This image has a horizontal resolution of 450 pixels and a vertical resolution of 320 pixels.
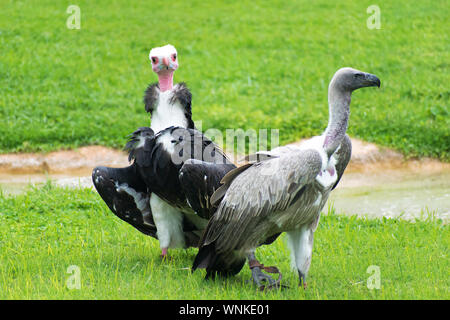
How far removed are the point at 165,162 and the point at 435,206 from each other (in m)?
3.81

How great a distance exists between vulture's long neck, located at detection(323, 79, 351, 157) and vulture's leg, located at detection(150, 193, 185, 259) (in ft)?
5.05

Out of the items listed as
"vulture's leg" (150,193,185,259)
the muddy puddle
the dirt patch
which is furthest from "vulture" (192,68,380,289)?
the dirt patch

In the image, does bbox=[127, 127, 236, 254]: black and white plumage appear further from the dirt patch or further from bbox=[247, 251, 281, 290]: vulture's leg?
the dirt patch

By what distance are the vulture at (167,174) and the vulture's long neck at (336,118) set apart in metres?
0.89

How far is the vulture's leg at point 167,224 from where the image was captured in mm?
5520

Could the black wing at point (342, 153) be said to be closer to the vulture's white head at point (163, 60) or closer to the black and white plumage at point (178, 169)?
the black and white plumage at point (178, 169)

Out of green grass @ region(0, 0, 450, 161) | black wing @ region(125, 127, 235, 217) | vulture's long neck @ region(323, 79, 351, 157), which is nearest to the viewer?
vulture's long neck @ region(323, 79, 351, 157)

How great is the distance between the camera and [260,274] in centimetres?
482

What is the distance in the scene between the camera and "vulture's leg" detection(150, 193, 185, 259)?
5520 millimetres

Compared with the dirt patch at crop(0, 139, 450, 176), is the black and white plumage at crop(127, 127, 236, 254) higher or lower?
higher

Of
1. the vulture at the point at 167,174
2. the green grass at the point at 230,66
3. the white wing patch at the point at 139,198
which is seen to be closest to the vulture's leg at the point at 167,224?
the vulture at the point at 167,174

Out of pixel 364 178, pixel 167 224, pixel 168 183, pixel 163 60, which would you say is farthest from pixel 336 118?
pixel 364 178

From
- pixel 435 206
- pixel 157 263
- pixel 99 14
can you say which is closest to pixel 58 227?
pixel 157 263
